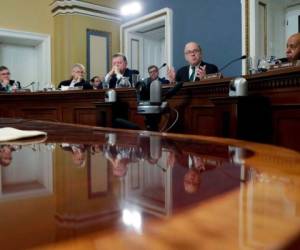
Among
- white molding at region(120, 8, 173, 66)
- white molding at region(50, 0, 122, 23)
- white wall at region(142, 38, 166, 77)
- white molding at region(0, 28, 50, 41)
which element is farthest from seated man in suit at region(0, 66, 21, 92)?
white wall at region(142, 38, 166, 77)

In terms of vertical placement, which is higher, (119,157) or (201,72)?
(201,72)

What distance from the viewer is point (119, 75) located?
15.0ft

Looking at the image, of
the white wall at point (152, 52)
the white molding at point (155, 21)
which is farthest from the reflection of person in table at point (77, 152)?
the white wall at point (152, 52)

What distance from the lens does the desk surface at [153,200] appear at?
A: 10.9 inches

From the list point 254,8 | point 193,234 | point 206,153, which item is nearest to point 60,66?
point 254,8

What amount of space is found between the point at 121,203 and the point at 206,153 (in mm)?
382

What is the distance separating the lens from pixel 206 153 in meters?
0.73

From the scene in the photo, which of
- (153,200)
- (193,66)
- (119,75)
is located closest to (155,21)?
(119,75)

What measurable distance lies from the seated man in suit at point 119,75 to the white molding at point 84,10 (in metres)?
2.60

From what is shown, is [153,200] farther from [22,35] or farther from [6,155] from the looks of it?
[22,35]

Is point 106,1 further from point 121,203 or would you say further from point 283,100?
point 121,203

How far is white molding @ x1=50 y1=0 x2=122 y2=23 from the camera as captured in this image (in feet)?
21.8

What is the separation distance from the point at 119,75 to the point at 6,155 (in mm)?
3845

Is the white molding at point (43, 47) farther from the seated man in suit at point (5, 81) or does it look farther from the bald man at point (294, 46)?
the bald man at point (294, 46)
